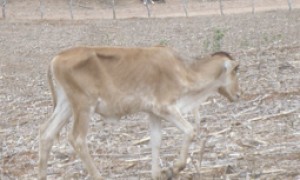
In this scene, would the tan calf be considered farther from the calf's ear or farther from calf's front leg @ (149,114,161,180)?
the calf's ear

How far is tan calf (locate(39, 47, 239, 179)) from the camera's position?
8172mm

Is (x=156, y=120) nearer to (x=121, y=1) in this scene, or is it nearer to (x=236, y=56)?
(x=236, y=56)

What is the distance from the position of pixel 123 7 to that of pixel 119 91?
1740 inches

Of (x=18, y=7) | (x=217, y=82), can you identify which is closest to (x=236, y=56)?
(x=217, y=82)

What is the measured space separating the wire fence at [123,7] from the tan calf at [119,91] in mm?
37462

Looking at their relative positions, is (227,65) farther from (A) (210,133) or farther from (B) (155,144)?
(B) (155,144)

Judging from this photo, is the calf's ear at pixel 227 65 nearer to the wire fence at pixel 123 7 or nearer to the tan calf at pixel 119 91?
the tan calf at pixel 119 91

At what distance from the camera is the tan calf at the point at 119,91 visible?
322 inches

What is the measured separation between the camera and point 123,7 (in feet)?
171

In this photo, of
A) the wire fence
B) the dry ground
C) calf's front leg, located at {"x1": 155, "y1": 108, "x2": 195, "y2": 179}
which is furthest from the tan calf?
the wire fence

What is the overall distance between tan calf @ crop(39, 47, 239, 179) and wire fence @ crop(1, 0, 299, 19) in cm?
3746

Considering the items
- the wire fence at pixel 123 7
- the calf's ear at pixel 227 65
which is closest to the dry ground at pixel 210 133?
the calf's ear at pixel 227 65

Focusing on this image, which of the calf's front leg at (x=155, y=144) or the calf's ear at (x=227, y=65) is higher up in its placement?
the calf's ear at (x=227, y=65)

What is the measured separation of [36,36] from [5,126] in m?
18.1
